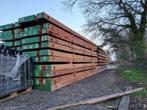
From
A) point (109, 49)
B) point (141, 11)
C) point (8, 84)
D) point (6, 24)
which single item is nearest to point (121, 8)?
point (141, 11)

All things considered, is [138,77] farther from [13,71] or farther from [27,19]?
[13,71]

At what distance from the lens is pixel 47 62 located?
5441 mm

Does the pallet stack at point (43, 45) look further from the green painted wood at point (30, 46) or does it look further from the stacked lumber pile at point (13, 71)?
the stacked lumber pile at point (13, 71)

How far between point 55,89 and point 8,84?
4.99 feet

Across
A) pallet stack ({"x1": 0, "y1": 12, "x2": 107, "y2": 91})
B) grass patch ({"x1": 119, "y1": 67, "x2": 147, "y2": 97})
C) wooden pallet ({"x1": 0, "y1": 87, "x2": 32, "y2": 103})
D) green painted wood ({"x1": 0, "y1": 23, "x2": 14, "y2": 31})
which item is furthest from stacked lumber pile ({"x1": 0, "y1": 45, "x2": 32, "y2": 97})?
grass patch ({"x1": 119, "y1": 67, "x2": 147, "y2": 97})

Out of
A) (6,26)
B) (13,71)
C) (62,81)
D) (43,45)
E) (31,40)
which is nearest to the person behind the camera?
(13,71)

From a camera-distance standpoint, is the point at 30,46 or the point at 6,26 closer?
the point at 30,46

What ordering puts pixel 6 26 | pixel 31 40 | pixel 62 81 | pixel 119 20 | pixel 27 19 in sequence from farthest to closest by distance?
pixel 119 20 < pixel 62 81 < pixel 6 26 < pixel 31 40 < pixel 27 19

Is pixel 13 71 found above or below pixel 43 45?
below

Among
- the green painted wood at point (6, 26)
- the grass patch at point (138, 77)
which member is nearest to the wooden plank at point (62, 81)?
the green painted wood at point (6, 26)

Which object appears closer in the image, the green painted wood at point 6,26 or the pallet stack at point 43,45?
the pallet stack at point 43,45

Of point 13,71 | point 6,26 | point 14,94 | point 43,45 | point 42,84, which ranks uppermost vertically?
point 6,26

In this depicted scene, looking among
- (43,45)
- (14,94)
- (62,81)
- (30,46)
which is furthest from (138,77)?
(14,94)

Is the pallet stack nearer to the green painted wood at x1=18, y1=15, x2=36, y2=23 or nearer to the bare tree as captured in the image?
the green painted wood at x1=18, y1=15, x2=36, y2=23
